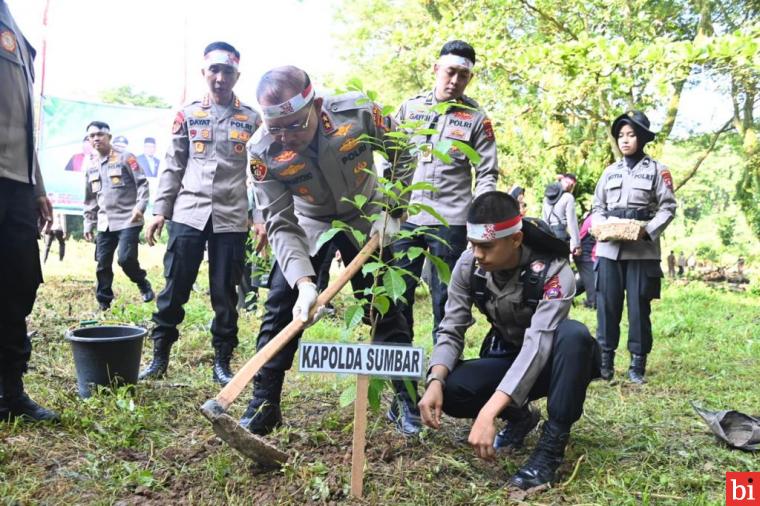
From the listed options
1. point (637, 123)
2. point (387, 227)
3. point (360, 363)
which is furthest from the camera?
point (637, 123)

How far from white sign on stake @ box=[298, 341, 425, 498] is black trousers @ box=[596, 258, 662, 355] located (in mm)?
2564

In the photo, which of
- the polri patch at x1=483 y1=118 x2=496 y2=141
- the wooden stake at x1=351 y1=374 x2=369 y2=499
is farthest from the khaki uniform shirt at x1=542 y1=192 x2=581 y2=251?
the wooden stake at x1=351 y1=374 x2=369 y2=499

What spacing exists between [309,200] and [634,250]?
2479mm

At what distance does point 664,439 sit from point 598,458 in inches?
19.6

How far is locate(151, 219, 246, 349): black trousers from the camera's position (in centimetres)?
352

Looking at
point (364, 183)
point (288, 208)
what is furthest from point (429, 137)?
point (288, 208)

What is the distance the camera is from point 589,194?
10.9 metres

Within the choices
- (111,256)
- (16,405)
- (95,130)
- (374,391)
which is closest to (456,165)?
(374,391)

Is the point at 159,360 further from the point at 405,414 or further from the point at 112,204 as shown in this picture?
the point at 112,204

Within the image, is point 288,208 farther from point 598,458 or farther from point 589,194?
point 589,194

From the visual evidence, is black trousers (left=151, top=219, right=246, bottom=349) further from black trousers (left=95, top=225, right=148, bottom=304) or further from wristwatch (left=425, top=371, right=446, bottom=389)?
black trousers (left=95, top=225, right=148, bottom=304)

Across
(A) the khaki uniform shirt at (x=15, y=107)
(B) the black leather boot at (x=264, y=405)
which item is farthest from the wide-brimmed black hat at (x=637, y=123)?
(A) the khaki uniform shirt at (x=15, y=107)

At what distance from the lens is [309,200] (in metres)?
2.75

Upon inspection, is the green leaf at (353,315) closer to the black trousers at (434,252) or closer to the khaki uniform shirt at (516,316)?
the khaki uniform shirt at (516,316)
